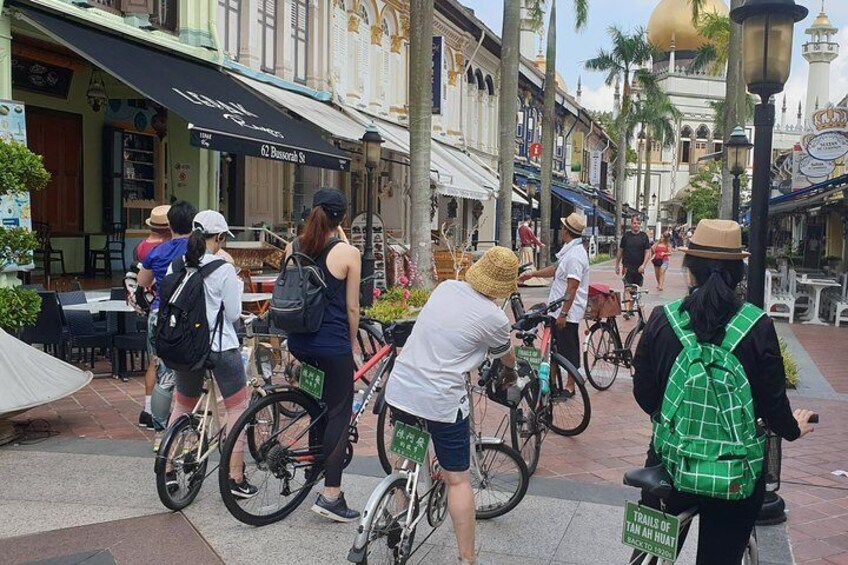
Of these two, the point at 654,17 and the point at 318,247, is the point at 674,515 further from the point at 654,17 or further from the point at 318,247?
the point at 654,17

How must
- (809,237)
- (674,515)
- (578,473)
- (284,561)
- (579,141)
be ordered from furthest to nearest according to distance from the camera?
(579,141) → (809,237) → (578,473) → (284,561) → (674,515)

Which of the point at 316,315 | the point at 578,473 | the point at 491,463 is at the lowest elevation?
the point at 578,473

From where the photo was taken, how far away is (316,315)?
4297 millimetres

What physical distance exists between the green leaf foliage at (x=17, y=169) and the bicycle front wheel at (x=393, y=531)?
13.8 feet

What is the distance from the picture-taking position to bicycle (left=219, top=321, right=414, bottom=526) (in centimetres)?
443

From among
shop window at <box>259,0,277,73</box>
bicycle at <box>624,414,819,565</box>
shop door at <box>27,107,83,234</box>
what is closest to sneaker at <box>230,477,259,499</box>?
bicycle at <box>624,414,819,565</box>

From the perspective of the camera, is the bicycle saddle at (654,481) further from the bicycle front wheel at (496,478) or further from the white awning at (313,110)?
the white awning at (313,110)

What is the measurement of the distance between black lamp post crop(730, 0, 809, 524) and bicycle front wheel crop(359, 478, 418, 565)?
8.77ft

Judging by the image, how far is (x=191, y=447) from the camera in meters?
4.72

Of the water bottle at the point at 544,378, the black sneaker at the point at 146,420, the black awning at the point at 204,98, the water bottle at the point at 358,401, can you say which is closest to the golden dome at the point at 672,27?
the black awning at the point at 204,98

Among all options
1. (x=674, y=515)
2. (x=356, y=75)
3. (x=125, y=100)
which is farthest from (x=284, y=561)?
(x=356, y=75)

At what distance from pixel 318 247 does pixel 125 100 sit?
34.5 ft

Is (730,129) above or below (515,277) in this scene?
above

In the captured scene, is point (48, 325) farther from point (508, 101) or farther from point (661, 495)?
point (508, 101)
